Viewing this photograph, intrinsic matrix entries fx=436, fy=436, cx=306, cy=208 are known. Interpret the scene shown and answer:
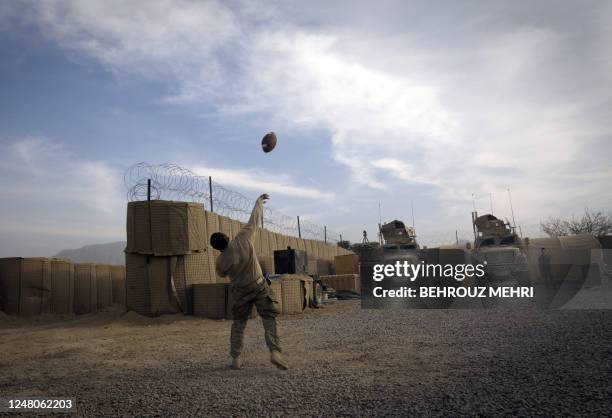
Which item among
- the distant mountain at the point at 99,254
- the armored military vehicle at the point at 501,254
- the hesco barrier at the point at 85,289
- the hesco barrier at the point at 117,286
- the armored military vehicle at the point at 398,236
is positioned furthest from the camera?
A: the distant mountain at the point at 99,254

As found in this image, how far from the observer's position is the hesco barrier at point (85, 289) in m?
10.8

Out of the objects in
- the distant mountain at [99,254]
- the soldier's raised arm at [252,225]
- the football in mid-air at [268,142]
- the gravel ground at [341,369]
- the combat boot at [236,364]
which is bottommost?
the gravel ground at [341,369]

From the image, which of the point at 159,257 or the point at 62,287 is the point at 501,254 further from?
the point at 62,287

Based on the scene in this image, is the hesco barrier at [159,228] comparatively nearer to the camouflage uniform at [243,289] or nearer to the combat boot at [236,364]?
the camouflage uniform at [243,289]

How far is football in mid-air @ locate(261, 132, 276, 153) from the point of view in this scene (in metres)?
7.06

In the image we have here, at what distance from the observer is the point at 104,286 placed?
1164cm

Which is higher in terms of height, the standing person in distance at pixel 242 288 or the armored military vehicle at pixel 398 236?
the armored military vehicle at pixel 398 236

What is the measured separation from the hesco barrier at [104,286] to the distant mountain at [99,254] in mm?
79776

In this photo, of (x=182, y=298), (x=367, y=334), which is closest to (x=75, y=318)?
(x=182, y=298)

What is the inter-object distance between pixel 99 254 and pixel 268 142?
4099 inches

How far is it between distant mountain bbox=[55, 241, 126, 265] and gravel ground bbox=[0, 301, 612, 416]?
85786 millimetres

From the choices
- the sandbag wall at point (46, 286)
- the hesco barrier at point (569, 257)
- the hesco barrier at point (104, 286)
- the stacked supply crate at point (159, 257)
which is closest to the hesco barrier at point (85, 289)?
the sandbag wall at point (46, 286)

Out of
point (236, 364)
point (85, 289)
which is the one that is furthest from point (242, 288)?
point (85, 289)

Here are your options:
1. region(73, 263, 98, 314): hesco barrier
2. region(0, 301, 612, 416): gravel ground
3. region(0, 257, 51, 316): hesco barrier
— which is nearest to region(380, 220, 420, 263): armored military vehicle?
region(0, 301, 612, 416): gravel ground
